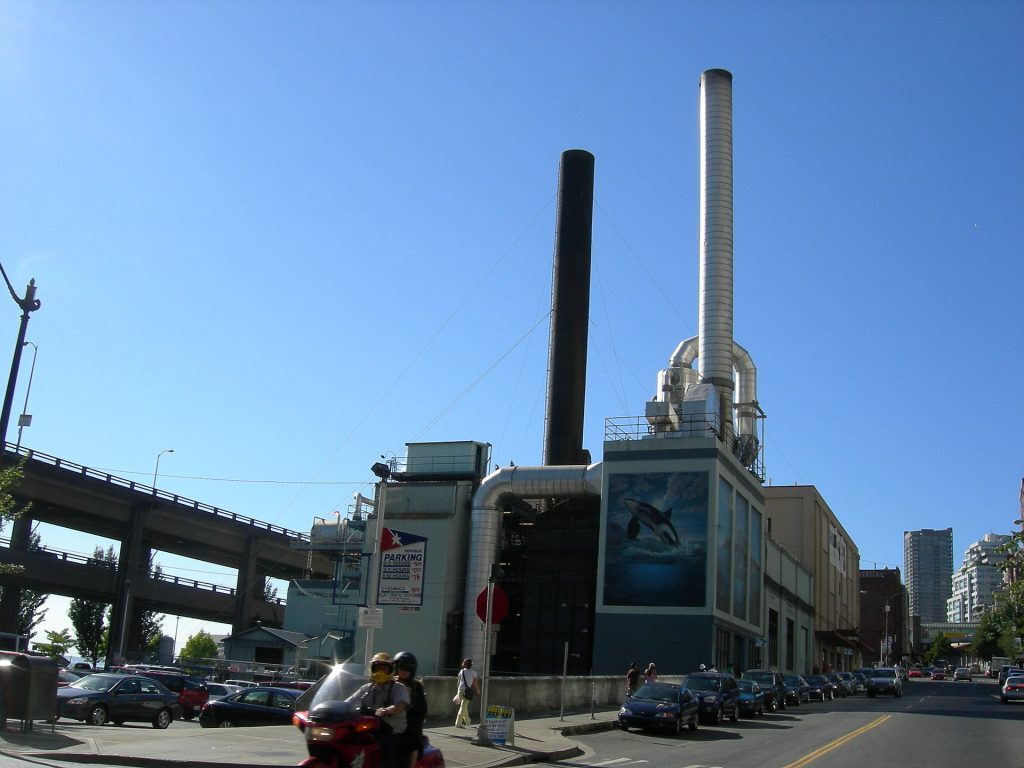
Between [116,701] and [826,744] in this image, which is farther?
[116,701]

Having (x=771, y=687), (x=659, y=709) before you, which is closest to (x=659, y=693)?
(x=659, y=709)

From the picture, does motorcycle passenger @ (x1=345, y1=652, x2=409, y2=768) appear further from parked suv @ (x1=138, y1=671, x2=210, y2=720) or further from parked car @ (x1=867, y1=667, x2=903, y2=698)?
parked car @ (x1=867, y1=667, x2=903, y2=698)

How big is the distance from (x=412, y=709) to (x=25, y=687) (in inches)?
416

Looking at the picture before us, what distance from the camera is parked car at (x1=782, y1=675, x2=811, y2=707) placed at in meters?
43.7

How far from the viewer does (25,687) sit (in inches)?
698

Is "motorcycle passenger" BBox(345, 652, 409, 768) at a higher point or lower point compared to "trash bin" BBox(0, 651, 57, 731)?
higher

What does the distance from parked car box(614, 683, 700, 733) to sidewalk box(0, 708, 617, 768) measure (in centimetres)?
390

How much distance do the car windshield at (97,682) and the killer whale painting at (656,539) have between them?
94.3 feet

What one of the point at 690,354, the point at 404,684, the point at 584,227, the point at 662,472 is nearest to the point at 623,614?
the point at 662,472

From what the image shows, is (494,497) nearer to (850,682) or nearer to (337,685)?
(850,682)

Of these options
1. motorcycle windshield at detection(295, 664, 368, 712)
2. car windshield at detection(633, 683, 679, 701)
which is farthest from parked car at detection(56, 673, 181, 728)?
motorcycle windshield at detection(295, 664, 368, 712)

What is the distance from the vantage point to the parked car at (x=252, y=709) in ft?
80.4

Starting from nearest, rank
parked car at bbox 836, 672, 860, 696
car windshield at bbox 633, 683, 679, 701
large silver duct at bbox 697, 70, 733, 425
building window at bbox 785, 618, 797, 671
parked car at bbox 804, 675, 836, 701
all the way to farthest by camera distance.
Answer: car windshield at bbox 633, 683, 679, 701 → parked car at bbox 804, 675, 836, 701 → large silver duct at bbox 697, 70, 733, 425 → parked car at bbox 836, 672, 860, 696 → building window at bbox 785, 618, 797, 671

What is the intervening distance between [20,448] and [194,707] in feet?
100
